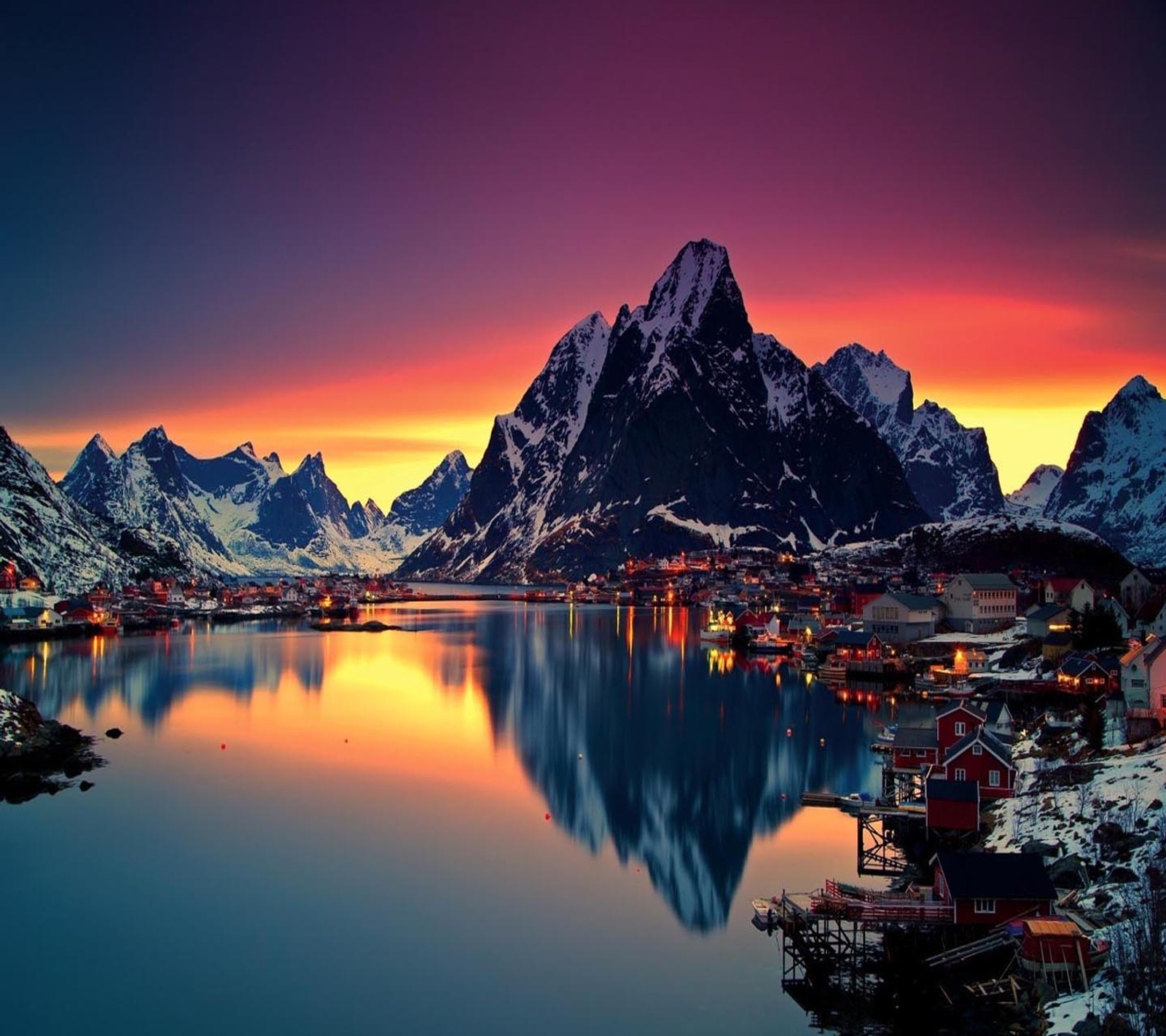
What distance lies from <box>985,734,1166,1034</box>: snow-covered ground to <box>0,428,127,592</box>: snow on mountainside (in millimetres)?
101631

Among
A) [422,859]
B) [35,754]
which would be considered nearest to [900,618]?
[422,859]

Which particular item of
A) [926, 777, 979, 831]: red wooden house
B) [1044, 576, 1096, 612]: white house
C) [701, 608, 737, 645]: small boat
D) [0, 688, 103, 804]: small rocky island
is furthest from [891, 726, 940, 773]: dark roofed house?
[701, 608, 737, 645]: small boat

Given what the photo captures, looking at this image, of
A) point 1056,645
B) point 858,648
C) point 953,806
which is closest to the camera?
point 953,806

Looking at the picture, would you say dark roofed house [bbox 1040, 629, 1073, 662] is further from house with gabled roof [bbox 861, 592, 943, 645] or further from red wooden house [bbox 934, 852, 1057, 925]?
red wooden house [bbox 934, 852, 1057, 925]

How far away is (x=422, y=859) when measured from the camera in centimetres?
2855

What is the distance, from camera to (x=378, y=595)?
17700cm

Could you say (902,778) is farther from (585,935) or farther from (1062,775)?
(585,935)

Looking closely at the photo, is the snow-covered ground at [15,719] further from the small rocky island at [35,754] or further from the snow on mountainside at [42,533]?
the snow on mountainside at [42,533]

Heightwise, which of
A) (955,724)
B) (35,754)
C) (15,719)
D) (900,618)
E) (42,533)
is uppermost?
(42,533)

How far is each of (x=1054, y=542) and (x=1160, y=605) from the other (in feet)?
212

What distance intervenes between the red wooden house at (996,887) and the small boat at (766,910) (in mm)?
3517

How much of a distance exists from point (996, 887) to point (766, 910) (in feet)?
16.8

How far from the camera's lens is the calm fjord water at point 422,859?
20.1 metres

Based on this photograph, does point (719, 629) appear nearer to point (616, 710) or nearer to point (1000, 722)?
point (616, 710)
